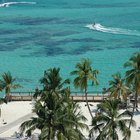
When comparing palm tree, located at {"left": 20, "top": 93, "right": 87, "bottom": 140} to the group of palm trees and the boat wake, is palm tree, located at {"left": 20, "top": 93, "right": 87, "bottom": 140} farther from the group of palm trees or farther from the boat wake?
the boat wake

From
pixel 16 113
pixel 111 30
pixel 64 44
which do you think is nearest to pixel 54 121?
pixel 16 113

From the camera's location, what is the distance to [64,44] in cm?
10806

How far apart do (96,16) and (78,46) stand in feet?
200

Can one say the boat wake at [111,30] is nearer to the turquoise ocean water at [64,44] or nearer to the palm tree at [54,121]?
the turquoise ocean water at [64,44]

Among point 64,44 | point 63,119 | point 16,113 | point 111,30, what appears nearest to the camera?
point 63,119

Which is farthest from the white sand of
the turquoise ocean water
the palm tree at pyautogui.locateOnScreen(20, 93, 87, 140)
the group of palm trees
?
the turquoise ocean water

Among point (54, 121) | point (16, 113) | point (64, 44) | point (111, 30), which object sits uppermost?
point (111, 30)

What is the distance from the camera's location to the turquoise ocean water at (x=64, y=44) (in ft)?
294

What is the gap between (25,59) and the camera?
96.4m

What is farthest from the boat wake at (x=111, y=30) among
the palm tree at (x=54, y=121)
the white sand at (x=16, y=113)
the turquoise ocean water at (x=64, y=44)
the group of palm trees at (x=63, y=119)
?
the palm tree at (x=54, y=121)

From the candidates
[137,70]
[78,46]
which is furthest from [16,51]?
[137,70]

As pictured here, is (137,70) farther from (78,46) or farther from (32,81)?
(78,46)

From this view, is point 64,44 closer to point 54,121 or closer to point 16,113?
point 16,113

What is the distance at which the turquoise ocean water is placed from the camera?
89.8 meters
